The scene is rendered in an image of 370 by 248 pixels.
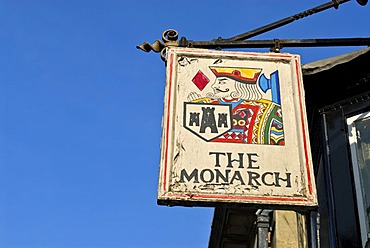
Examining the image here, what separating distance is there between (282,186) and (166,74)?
1837 mm

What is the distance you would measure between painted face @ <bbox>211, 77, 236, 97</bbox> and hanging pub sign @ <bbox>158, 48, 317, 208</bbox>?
11 mm

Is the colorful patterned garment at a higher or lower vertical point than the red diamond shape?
lower

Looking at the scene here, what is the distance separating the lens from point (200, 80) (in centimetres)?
690

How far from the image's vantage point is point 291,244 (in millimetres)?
13117

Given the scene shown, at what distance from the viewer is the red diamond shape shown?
22.4 ft

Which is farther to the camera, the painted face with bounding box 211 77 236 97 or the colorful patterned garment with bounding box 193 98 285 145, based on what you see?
the painted face with bounding box 211 77 236 97

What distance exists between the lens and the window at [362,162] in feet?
22.8

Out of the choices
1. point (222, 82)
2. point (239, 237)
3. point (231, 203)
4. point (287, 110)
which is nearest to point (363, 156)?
point (287, 110)

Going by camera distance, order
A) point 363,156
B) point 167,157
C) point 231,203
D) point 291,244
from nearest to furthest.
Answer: point 231,203
point 167,157
point 363,156
point 291,244

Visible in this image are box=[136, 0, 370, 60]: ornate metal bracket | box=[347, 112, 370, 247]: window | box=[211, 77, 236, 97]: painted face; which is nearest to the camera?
box=[211, 77, 236, 97]: painted face

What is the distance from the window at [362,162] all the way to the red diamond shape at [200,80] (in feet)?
6.51

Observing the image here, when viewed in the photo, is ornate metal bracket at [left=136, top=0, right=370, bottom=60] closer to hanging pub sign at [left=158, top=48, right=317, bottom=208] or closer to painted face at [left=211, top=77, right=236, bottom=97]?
hanging pub sign at [left=158, top=48, right=317, bottom=208]

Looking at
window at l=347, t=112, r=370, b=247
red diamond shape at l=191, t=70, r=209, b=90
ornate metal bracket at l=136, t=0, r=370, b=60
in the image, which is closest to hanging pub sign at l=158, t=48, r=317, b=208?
red diamond shape at l=191, t=70, r=209, b=90

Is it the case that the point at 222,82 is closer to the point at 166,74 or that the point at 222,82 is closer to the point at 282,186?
the point at 166,74
